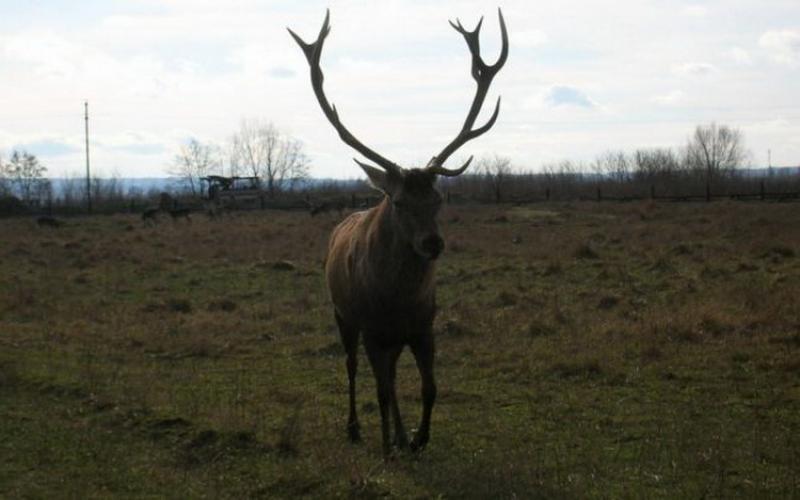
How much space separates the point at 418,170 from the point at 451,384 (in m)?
3.74

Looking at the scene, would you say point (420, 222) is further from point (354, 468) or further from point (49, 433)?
point (49, 433)

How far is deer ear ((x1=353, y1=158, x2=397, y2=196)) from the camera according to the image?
312 inches

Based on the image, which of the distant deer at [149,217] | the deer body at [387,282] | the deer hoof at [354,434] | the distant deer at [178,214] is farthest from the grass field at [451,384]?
the distant deer at [178,214]

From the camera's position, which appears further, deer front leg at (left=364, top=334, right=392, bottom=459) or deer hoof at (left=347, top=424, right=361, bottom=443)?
deer hoof at (left=347, top=424, right=361, bottom=443)

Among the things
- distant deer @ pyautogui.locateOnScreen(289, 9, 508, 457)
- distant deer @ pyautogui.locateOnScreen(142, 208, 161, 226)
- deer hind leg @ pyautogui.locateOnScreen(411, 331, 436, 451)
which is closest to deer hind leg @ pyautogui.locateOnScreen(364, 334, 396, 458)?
distant deer @ pyautogui.locateOnScreen(289, 9, 508, 457)

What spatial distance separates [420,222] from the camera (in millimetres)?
7500

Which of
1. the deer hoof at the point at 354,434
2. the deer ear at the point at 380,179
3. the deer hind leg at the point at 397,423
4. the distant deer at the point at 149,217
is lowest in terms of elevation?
the deer hoof at the point at 354,434

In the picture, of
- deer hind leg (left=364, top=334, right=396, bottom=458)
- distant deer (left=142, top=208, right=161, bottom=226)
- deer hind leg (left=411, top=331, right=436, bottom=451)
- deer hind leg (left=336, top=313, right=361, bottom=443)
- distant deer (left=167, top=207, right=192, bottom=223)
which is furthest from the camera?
distant deer (left=167, top=207, right=192, bottom=223)

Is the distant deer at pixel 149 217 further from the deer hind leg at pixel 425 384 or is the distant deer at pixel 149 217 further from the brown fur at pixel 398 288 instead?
the deer hind leg at pixel 425 384

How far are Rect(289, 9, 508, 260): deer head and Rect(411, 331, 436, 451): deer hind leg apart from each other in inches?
32.6

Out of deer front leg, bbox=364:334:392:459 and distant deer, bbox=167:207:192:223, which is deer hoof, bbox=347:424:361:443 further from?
distant deer, bbox=167:207:192:223

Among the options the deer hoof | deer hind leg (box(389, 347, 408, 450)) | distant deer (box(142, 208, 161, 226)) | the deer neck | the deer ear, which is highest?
the deer ear

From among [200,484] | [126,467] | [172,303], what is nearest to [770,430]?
[200,484]

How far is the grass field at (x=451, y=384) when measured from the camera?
286 inches
